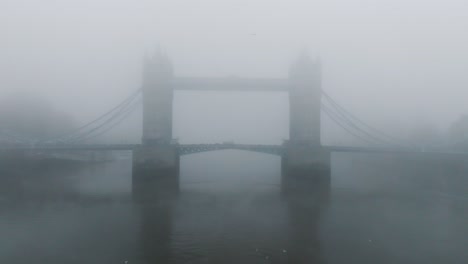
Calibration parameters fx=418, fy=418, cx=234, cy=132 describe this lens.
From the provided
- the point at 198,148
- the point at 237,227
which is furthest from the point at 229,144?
the point at 237,227

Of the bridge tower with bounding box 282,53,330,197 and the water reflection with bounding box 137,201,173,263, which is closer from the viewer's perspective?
the water reflection with bounding box 137,201,173,263

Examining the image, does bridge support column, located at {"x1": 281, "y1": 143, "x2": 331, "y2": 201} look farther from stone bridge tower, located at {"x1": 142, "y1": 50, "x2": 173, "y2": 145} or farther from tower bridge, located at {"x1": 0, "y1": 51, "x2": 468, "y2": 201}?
stone bridge tower, located at {"x1": 142, "y1": 50, "x2": 173, "y2": 145}

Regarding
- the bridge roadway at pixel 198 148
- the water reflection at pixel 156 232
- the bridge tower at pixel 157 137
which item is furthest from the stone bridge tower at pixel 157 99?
the water reflection at pixel 156 232

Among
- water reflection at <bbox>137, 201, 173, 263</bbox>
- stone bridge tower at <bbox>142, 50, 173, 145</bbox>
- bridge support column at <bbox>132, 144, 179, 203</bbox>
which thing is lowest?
water reflection at <bbox>137, 201, 173, 263</bbox>

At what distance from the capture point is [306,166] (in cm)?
3447

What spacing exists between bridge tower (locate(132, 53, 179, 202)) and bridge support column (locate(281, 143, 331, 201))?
9.22 m

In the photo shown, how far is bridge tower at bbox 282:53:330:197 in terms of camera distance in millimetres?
33844

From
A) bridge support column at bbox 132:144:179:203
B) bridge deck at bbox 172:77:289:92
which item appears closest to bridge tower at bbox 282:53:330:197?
bridge deck at bbox 172:77:289:92

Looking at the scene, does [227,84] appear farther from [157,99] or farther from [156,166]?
[156,166]

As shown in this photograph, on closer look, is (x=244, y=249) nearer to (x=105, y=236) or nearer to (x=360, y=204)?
(x=105, y=236)

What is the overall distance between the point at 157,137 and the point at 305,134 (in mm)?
12964

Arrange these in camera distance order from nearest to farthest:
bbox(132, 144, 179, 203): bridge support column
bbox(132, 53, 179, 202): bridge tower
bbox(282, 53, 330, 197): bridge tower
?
bbox(132, 144, 179, 203): bridge support column < bbox(132, 53, 179, 202): bridge tower < bbox(282, 53, 330, 197): bridge tower

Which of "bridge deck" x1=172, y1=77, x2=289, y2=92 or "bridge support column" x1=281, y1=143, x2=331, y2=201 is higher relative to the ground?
"bridge deck" x1=172, y1=77, x2=289, y2=92

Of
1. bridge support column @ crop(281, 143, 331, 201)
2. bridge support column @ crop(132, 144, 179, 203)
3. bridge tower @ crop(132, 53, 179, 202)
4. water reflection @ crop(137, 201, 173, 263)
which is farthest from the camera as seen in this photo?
bridge support column @ crop(281, 143, 331, 201)
